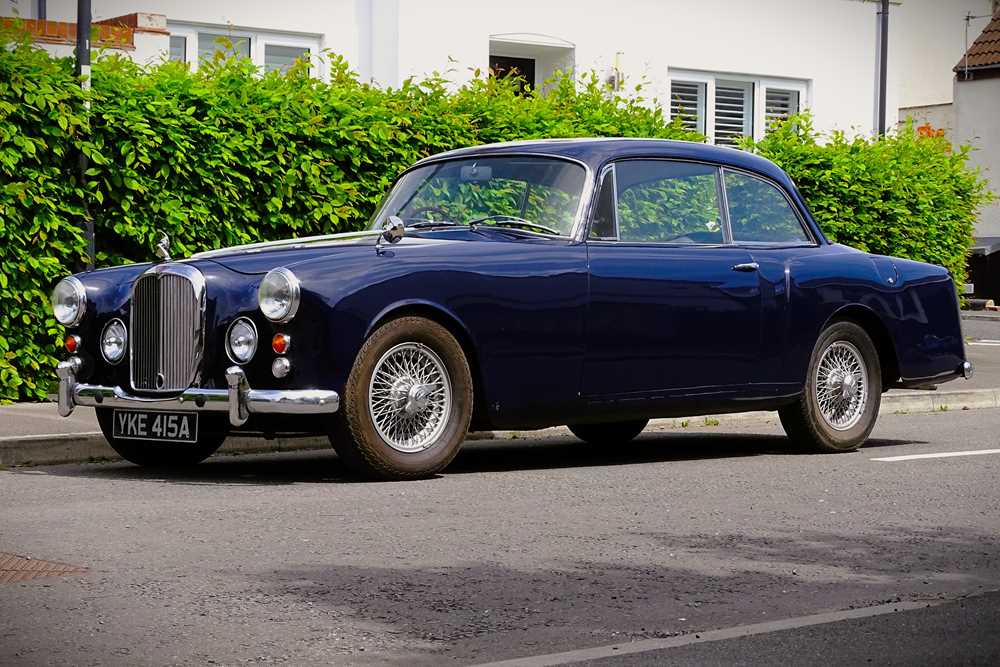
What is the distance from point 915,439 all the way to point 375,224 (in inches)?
163

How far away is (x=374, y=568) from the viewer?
6.33m

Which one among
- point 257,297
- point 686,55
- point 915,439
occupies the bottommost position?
point 915,439

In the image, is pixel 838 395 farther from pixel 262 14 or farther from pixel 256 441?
pixel 262 14

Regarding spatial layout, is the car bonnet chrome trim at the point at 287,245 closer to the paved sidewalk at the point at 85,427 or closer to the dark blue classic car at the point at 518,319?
the dark blue classic car at the point at 518,319

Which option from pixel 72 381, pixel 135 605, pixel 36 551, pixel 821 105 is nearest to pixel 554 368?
pixel 72 381

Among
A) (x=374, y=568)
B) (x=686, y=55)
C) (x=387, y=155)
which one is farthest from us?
(x=686, y=55)

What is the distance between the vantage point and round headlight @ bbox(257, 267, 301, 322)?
8.34m

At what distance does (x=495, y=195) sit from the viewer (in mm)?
9820

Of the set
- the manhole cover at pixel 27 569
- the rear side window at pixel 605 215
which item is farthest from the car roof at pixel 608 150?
the manhole cover at pixel 27 569

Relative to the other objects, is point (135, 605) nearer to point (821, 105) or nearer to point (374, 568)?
point (374, 568)

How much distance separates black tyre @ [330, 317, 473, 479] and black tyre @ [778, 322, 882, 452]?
8.64ft

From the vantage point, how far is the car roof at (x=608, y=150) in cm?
987

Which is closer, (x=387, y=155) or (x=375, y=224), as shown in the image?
(x=375, y=224)

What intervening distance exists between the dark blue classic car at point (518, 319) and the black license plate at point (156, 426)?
0.05 ft
